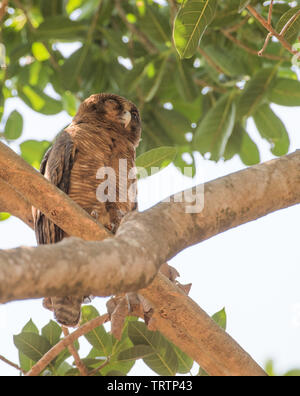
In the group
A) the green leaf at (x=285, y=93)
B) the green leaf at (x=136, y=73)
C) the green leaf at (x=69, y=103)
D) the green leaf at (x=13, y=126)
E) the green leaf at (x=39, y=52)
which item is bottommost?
the green leaf at (x=13, y=126)

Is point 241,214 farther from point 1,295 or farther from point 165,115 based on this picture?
point 165,115

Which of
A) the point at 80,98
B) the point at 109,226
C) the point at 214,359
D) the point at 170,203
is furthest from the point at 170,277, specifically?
the point at 80,98

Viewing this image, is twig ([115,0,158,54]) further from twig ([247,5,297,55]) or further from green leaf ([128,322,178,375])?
green leaf ([128,322,178,375])

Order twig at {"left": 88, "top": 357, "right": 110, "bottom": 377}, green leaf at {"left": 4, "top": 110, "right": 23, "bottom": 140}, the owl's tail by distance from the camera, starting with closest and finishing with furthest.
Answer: twig at {"left": 88, "top": 357, "right": 110, "bottom": 377} → the owl's tail → green leaf at {"left": 4, "top": 110, "right": 23, "bottom": 140}

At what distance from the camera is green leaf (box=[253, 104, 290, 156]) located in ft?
15.6

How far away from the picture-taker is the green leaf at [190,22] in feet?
9.07

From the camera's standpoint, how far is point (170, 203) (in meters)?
2.09

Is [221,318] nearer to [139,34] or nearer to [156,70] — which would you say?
[156,70]

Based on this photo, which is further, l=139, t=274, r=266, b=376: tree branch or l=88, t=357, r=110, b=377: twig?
l=88, t=357, r=110, b=377: twig

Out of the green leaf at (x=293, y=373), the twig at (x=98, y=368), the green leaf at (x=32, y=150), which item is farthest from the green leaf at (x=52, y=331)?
the green leaf at (x=32, y=150)

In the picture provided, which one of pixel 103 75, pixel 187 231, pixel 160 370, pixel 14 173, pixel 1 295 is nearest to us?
pixel 1 295

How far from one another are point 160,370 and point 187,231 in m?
1.38

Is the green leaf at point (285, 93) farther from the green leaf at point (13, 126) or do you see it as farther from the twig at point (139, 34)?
the green leaf at point (13, 126)

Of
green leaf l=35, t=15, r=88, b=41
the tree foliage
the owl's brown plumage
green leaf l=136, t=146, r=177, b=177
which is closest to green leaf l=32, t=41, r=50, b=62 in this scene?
the tree foliage
